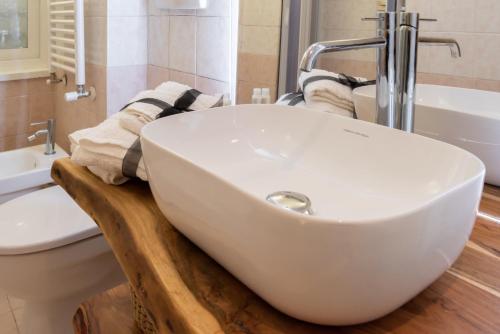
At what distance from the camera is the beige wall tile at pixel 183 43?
178 centimetres

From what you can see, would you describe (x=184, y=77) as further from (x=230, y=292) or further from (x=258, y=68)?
(x=230, y=292)

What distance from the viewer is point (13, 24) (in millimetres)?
2568

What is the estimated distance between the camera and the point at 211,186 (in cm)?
51

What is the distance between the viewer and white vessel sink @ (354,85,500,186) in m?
0.80

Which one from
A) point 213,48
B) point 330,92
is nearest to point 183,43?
point 213,48

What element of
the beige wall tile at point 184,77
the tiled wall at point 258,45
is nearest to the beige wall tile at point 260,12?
the tiled wall at point 258,45

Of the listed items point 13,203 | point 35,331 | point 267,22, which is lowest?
point 35,331

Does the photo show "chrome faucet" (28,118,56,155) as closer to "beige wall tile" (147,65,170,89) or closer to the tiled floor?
"beige wall tile" (147,65,170,89)

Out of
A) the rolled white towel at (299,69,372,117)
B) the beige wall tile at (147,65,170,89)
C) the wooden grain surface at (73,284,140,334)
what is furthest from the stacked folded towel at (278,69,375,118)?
the beige wall tile at (147,65,170,89)

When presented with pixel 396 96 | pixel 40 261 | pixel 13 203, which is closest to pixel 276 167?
pixel 396 96

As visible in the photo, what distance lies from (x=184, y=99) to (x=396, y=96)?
0.45m

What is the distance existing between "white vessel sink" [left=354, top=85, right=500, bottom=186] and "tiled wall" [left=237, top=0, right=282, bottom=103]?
0.57 metres

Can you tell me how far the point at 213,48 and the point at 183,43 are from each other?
0.64 ft

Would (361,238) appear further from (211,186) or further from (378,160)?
(378,160)
